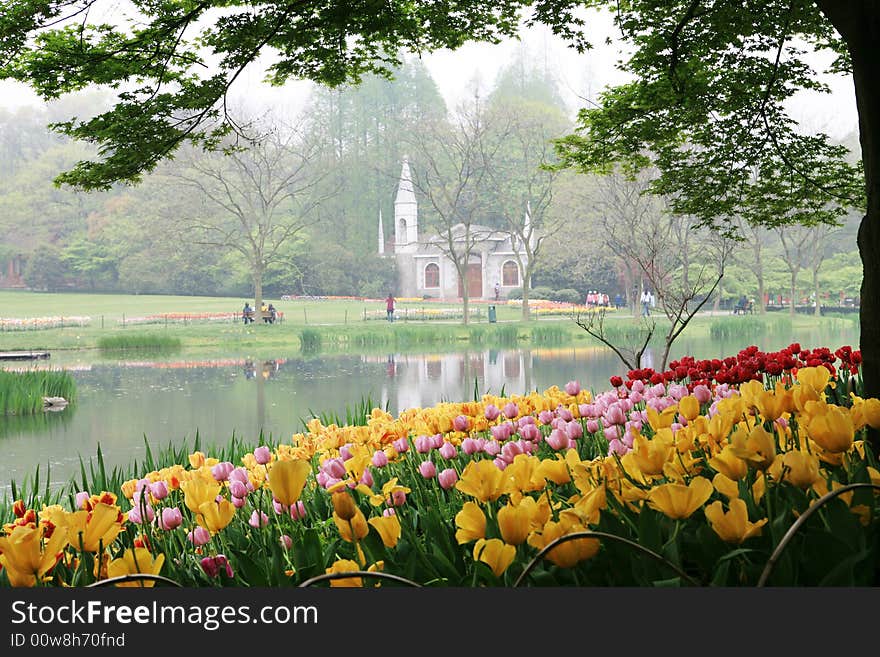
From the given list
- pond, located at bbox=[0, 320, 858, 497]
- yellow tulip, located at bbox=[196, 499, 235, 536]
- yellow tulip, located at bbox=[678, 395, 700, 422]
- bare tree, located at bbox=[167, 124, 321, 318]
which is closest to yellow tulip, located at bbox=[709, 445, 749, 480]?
yellow tulip, located at bbox=[678, 395, 700, 422]

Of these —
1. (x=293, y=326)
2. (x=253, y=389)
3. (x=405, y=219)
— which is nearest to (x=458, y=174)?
(x=405, y=219)

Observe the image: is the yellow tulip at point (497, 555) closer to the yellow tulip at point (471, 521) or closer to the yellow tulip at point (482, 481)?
the yellow tulip at point (471, 521)

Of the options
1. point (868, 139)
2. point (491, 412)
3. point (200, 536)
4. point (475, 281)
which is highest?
point (475, 281)

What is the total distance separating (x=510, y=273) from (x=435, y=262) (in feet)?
10.1

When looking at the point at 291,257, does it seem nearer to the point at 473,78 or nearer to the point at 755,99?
the point at 473,78

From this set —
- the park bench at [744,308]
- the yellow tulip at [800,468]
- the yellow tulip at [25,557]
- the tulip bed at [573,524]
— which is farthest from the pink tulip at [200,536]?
the park bench at [744,308]

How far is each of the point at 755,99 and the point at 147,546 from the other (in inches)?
203

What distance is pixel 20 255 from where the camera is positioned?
32844 mm

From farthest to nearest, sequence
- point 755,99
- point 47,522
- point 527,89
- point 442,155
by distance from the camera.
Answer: point 527,89 < point 442,155 < point 755,99 < point 47,522

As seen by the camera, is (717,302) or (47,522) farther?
(717,302)

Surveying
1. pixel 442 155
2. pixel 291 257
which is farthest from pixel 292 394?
pixel 442 155

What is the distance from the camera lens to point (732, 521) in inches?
45.0

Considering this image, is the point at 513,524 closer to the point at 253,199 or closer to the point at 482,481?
the point at 482,481

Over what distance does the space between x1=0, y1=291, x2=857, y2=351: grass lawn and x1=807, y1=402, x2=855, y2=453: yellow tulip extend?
64.1 ft
